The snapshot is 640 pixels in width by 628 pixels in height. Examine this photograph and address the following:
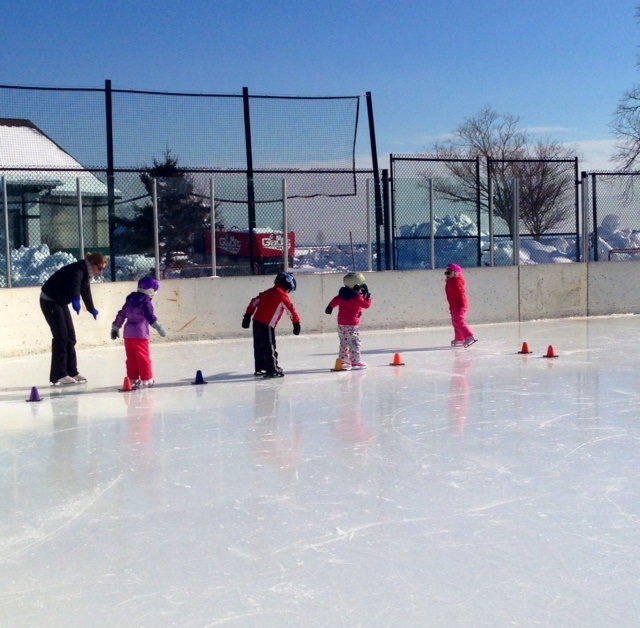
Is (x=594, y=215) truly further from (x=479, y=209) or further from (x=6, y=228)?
(x=6, y=228)

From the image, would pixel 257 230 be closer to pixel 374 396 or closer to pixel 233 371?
pixel 233 371

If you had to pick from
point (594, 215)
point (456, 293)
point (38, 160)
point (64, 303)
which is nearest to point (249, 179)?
point (38, 160)

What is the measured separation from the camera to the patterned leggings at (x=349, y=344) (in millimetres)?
11086

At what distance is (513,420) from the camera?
7.68m

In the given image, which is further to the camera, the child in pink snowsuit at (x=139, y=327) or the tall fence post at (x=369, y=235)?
the tall fence post at (x=369, y=235)

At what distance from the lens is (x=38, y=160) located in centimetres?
1534

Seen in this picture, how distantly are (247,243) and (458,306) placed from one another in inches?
143

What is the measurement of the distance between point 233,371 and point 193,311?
3457mm

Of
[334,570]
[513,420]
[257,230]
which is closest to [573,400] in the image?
[513,420]

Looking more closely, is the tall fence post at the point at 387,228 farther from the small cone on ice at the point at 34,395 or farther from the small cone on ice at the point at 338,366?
the small cone on ice at the point at 34,395

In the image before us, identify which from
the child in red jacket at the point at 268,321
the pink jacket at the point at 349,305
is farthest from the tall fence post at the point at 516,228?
the child in red jacket at the point at 268,321

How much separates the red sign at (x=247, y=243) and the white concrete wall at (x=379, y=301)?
0.42 meters

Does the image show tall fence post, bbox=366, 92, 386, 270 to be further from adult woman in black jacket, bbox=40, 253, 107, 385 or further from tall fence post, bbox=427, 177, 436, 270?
adult woman in black jacket, bbox=40, 253, 107, 385

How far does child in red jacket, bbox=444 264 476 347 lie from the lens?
1306 centimetres
